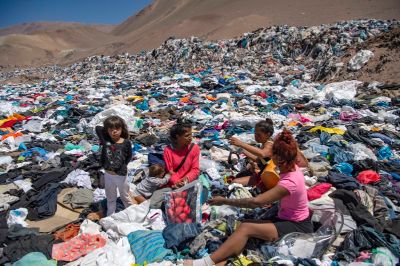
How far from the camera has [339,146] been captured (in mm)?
5352

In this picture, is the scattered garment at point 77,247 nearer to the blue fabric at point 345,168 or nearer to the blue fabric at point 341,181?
the blue fabric at point 341,181

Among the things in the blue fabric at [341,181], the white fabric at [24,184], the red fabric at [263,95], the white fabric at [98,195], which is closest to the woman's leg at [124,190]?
the white fabric at [98,195]

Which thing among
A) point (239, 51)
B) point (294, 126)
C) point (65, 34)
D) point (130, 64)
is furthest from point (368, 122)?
point (65, 34)

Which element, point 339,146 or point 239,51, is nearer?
point 339,146

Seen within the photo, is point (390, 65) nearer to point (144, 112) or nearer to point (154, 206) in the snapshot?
point (144, 112)

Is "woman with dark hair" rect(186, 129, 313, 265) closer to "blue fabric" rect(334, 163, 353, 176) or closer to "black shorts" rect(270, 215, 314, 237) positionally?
"black shorts" rect(270, 215, 314, 237)

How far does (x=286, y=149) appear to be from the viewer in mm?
2660

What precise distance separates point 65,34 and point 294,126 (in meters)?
86.4

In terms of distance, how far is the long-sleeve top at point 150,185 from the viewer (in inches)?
154

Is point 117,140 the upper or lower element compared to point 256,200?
upper

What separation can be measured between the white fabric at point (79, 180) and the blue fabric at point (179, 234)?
182 cm

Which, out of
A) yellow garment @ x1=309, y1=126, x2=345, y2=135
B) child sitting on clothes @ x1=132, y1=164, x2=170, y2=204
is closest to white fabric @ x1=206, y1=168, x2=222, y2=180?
child sitting on clothes @ x1=132, y1=164, x2=170, y2=204

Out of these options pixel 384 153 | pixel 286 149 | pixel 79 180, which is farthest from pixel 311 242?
pixel 79 180

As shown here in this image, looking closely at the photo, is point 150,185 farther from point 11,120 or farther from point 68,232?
point 11,120
